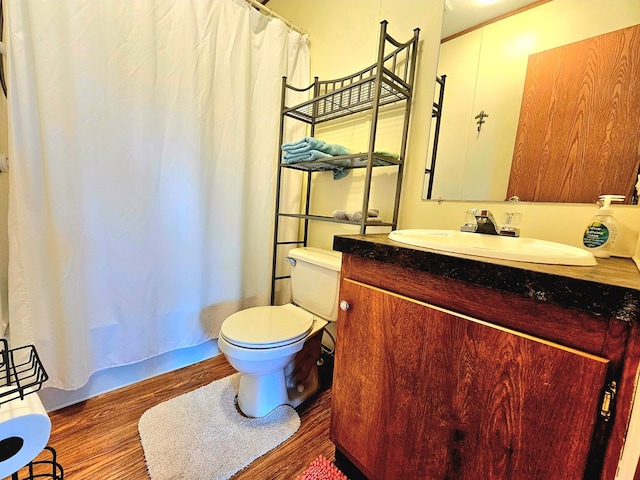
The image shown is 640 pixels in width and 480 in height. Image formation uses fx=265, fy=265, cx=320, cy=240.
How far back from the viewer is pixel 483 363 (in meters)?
0.56

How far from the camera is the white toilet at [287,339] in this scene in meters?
1.06

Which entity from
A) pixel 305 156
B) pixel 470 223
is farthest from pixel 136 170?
pixel 470 223

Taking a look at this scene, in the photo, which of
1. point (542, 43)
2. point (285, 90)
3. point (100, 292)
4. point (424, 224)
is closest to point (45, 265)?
point (100, 292)

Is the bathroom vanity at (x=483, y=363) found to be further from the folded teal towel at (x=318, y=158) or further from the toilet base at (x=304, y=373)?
the folded teal towel at (x=318, y=158)

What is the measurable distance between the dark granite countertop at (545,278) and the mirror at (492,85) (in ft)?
1.80

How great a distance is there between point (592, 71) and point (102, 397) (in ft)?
7.59

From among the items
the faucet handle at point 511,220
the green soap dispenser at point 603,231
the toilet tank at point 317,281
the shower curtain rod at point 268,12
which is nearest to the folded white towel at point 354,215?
the toilet tank at point 317,281

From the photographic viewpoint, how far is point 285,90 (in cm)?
154

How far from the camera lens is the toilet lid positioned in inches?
41.4

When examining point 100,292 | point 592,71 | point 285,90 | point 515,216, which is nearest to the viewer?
point 592,71

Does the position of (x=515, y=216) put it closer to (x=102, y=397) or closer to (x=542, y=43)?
(x=542, y=43)

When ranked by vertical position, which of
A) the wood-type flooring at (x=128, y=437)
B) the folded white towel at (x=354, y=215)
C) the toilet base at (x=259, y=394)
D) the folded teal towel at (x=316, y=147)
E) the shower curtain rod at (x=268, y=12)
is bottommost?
the wood-type flooring at (x=128, y=437)

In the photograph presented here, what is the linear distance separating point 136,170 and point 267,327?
926mm

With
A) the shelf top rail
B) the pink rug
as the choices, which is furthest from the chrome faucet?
the pink rug
